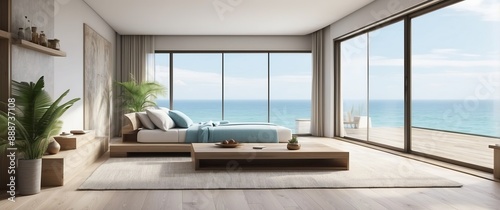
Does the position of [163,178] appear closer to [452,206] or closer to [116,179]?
[116,179]

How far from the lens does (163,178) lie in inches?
170

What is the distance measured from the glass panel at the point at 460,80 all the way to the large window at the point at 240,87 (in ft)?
27.4

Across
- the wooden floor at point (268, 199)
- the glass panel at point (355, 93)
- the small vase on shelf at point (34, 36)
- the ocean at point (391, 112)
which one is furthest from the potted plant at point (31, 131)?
the glass panel at point (355, 93)

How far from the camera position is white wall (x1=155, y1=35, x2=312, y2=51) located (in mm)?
9766

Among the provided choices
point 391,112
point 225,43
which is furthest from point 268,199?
point 391,112

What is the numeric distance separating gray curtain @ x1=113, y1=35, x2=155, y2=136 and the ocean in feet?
6.64

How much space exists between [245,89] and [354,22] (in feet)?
39.6

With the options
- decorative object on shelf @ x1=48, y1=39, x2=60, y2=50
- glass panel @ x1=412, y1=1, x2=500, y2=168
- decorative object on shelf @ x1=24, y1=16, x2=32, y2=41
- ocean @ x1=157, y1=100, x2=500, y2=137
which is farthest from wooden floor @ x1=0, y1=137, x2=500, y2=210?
ocean @ x1=157, y1=100, x2=500, y2=137

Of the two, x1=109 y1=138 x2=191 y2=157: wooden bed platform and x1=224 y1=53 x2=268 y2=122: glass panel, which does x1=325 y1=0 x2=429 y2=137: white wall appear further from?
x1=224 y1=53 x2=268 y2=122: glass panel

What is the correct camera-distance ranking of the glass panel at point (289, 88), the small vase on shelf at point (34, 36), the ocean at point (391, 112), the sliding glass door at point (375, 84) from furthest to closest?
the glass panel at point (289, 88) < the sliding glass door at point (375, 84) < the ocean at point (391, 112) < the small vase on shelf at point (34, 36)

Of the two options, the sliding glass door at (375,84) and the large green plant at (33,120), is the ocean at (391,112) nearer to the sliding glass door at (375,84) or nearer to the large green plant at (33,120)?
the sliding glass door at (375,84)

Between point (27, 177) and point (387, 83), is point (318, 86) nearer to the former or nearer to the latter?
point (387, 83)

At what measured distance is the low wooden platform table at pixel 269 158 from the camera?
15.7 ft

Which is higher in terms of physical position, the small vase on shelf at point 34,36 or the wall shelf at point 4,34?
the small vase on shelf at point 34,36
